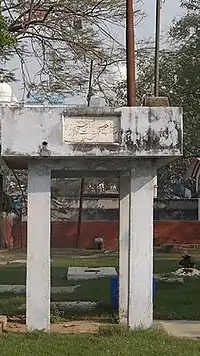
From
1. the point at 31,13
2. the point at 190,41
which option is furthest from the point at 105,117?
the point at 190,41

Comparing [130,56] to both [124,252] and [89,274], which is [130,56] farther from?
[89,274]

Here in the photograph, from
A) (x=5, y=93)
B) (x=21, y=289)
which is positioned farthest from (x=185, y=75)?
(x=21, y=289)

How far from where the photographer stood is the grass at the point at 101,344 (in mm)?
8992

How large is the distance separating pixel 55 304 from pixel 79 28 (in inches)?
283

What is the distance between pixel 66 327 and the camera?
11195mm

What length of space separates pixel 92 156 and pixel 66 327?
256 cm

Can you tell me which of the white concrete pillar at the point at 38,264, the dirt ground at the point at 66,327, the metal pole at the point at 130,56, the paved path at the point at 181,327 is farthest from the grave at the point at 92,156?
the metal pole at the point at 130,56

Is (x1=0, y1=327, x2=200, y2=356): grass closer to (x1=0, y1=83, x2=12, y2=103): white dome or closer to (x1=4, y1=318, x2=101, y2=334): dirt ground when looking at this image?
(x1=4, y1=318, x2=101, y2=334): dirt ground

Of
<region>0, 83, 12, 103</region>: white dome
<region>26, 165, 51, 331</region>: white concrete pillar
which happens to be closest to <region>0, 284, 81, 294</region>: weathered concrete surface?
<region>26, 165, 51, 331</region>: white concrete pillar

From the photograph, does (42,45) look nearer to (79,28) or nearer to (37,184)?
(79,28)

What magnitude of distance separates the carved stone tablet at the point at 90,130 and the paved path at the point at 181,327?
2852 millimetres

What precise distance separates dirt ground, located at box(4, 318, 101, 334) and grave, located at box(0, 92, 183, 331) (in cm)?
31

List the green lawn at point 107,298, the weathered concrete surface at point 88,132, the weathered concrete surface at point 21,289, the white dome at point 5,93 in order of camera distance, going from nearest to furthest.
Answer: the weathered concrete surface at point 88,132 < the green lawn at point 107,298 < the weathered concrete surface at point 21,289 < the white dome at point 5,93

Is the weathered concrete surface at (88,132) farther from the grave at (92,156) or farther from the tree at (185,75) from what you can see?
the tree at (185,75)
